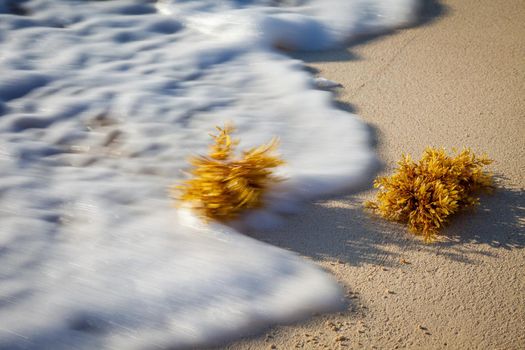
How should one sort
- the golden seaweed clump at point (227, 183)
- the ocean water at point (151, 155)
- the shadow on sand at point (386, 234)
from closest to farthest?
the ocean water at point (151, 155) < the shadow on sand at point (386, 234) < the golden seaweed clump at point (227, 183)

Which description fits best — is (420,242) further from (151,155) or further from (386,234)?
(151,155)

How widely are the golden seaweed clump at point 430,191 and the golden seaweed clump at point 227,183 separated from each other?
0.50 meters

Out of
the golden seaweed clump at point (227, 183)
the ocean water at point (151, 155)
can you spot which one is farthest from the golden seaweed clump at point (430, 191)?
the golden seaweed clump at point (227, 183)

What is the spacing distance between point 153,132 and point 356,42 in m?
1.62

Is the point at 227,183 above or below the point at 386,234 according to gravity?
above

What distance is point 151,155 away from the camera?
2684 mm

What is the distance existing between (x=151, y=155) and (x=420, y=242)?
145cm

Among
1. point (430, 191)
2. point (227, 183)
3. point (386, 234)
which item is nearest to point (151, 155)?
point (227, 183)

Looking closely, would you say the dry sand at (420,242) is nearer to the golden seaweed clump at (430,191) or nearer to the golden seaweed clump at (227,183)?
the golden seaweed clump at (430,191)

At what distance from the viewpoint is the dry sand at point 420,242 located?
1.76m

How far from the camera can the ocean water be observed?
188 cm

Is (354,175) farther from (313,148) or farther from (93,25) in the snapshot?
(93,25)

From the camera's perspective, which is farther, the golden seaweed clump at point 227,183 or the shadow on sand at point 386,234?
the golden seaweed clump at point 227,183

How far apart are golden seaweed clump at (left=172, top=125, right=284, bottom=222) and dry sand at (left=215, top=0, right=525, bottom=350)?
182mm
